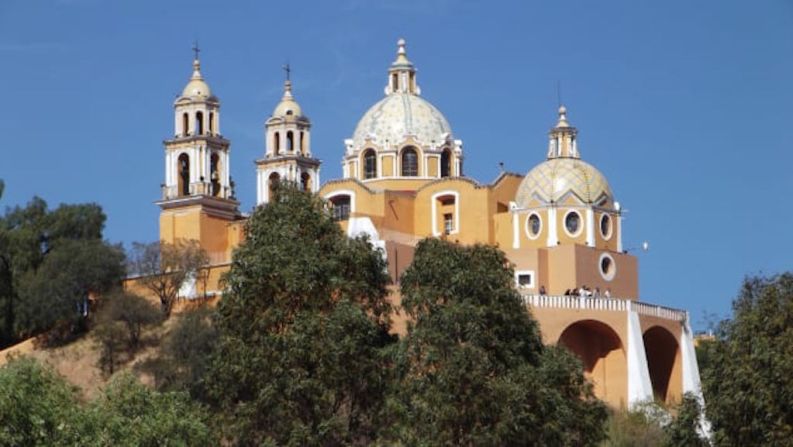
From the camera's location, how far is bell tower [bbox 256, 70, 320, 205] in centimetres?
6038

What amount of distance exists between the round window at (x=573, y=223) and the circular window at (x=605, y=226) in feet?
2.38

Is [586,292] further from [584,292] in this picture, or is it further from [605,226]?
[605,226]

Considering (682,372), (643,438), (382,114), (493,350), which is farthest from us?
(382,114)

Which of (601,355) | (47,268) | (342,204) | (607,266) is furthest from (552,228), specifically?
(47,268)

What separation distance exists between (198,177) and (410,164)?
230 inches

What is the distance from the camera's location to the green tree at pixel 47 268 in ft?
180

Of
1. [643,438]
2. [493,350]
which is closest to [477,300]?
[493,350]

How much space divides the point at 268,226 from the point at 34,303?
1939 centimetres

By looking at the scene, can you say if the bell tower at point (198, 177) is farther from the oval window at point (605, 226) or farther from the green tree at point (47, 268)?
the oval window at point (605, 226)

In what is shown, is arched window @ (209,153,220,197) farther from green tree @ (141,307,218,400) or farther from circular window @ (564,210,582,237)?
circular window @ (564,210,582,237)

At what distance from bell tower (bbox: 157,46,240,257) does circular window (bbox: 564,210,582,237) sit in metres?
9.95

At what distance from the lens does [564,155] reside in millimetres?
53688

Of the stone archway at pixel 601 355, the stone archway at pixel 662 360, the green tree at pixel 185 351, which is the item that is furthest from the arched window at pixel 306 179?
the stone archway at pixel 601 355

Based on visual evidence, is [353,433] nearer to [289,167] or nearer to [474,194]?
[474,194]
